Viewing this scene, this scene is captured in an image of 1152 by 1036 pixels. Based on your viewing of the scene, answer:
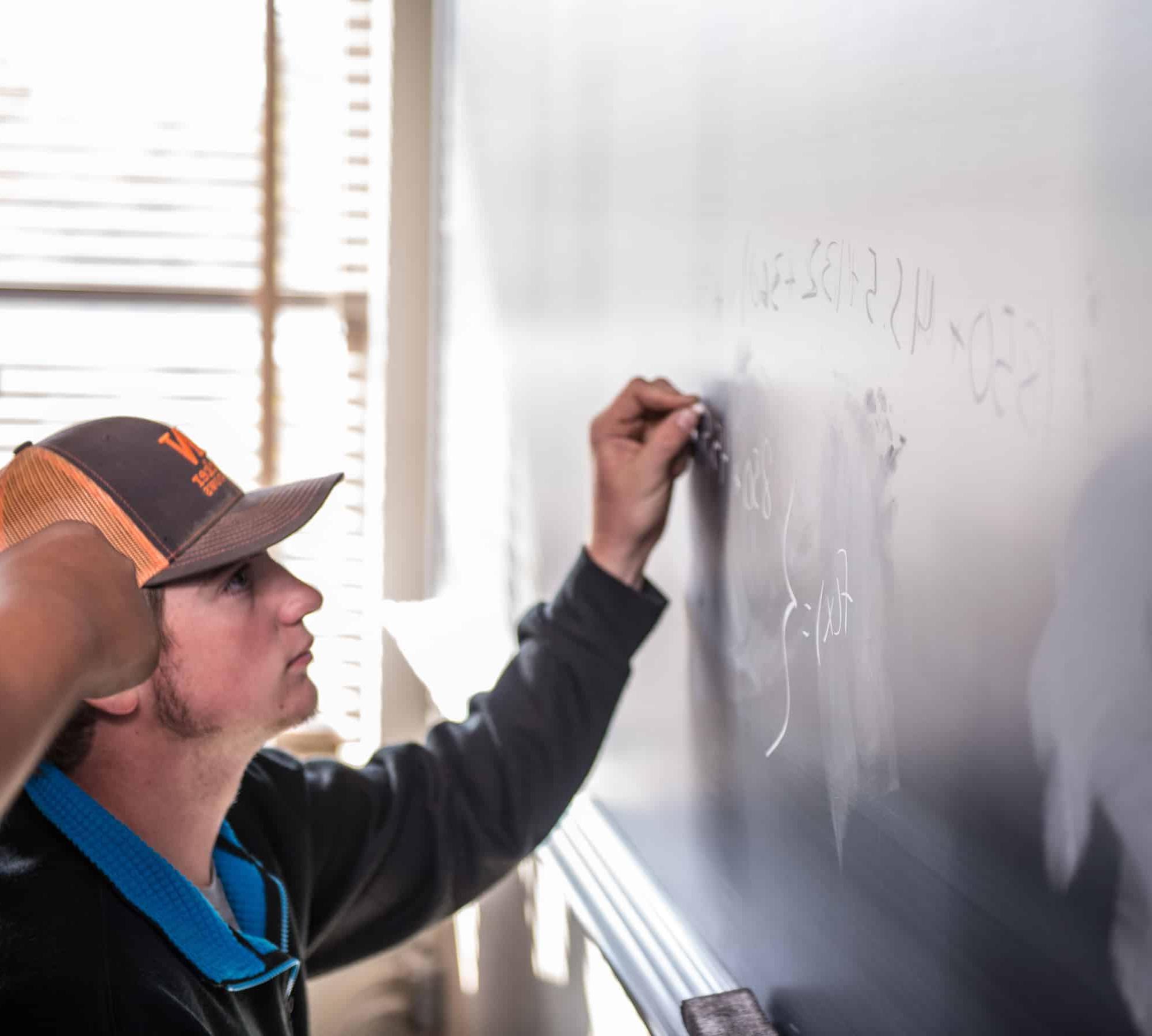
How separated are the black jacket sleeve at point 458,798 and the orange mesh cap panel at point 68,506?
331mm

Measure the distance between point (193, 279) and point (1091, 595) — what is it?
2.23 metres

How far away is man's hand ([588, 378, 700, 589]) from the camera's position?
100 cm

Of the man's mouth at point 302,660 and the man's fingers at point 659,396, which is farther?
the man's mouth at point 302,660

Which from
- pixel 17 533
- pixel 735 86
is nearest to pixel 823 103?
pixel 735 86

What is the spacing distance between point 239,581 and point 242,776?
0.19 m

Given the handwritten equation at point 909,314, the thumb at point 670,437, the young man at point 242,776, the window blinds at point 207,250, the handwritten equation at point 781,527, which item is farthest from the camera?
the window blinds at point 207,250

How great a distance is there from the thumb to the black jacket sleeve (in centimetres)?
18

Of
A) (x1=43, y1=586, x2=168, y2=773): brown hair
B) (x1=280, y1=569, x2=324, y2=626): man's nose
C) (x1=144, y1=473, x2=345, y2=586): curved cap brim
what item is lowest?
→ (x1=43, y1=586, x2=168, y2=773): brown hair

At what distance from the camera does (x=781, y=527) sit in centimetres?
80

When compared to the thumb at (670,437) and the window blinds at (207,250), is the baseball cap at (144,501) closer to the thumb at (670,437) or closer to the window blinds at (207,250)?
the thumb at (670,437)

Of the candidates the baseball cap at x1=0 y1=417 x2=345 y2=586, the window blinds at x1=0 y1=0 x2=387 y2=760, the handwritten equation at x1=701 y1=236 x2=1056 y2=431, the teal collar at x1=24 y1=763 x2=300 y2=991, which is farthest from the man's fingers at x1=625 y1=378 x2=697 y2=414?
the window blinds at x1=0 y1=0 x2=387 y2=760

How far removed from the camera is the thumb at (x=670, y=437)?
0.98m

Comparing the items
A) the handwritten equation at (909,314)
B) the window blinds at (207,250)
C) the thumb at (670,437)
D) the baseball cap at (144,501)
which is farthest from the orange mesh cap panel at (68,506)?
the window blinds at (207,250)

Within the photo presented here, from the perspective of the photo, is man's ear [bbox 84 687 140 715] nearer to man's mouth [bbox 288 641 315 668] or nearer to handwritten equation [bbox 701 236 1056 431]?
man's mouth [bbox 288 641 315 668]
